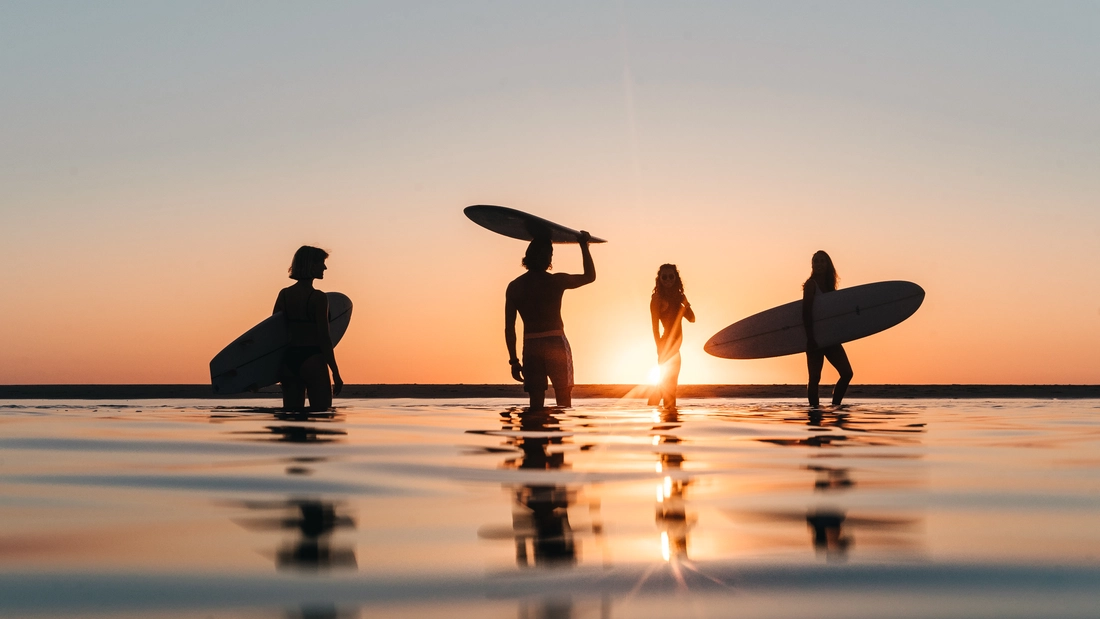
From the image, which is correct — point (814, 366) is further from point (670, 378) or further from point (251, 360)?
point (251, 360)

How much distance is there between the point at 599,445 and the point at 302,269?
4.62 metres

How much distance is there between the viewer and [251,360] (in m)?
13.8

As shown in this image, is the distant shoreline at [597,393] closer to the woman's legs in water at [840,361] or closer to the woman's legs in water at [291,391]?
the woman's legs in water at [840,361]

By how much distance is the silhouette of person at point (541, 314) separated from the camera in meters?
9.55

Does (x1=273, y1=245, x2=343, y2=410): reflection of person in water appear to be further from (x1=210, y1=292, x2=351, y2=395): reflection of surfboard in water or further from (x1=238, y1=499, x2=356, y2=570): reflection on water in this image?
(x1=238, y1=499, x2=356, y2=570): reflection on water

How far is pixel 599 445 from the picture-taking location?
7.14 m

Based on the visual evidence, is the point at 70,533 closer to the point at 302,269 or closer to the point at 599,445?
the point at 599,445

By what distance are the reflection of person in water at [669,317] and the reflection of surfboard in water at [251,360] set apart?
170 inches

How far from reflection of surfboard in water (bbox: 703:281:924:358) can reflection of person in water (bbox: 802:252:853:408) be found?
185 centimetres

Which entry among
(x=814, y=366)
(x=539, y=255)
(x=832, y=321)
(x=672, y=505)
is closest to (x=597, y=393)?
(x=832, y=321)

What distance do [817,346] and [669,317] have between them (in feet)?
7.09

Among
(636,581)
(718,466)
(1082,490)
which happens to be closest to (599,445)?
(718,466)

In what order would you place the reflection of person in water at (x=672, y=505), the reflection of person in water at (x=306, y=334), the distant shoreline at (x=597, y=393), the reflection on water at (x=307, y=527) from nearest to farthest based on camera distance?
the reflection on water at (x=307, y=527) → the reflection of person in water at (x=672, y=505) → the reflection of person in water at (x=306, y=334) → the distant shoreline at (x=597, y=393)

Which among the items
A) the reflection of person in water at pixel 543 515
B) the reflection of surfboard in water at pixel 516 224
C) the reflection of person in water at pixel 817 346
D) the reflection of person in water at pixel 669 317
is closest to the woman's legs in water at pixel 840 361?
the reflection of person in water at pixel 817 346
